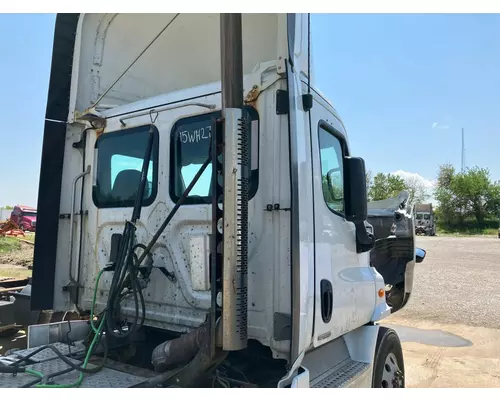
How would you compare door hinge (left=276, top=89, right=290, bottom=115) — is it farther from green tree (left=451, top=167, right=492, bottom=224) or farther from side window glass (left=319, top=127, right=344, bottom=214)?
green tree (left=451, top=167, right=492, bottom=224)

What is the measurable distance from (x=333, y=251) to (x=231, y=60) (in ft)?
4.74

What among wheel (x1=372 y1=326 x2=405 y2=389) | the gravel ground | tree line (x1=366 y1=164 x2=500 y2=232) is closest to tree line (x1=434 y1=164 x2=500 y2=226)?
tree line (x1=366 y1=164 x2=500 y2=232)

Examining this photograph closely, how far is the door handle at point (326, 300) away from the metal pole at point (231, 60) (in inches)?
48.5

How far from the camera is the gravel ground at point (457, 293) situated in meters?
9.05

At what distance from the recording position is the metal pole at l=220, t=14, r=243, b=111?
2385mm

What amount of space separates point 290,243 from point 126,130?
182cm

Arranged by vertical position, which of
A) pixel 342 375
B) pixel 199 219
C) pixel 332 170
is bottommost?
pixel 342 375

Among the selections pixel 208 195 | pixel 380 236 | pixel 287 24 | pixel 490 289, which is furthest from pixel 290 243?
pixel 490 289

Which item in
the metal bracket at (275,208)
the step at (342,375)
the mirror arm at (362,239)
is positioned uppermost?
the metal bracket at (275,208)

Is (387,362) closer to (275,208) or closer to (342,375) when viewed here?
(342,375)

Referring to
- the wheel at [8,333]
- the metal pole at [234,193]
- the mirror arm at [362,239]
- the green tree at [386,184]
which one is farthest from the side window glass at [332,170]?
the green tree at [386,184]

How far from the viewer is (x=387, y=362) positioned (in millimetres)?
3830

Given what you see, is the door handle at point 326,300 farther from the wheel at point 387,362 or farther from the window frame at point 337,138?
the wheel at point 387,362

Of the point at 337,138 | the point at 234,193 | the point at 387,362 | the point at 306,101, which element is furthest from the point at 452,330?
the point at 234,193
